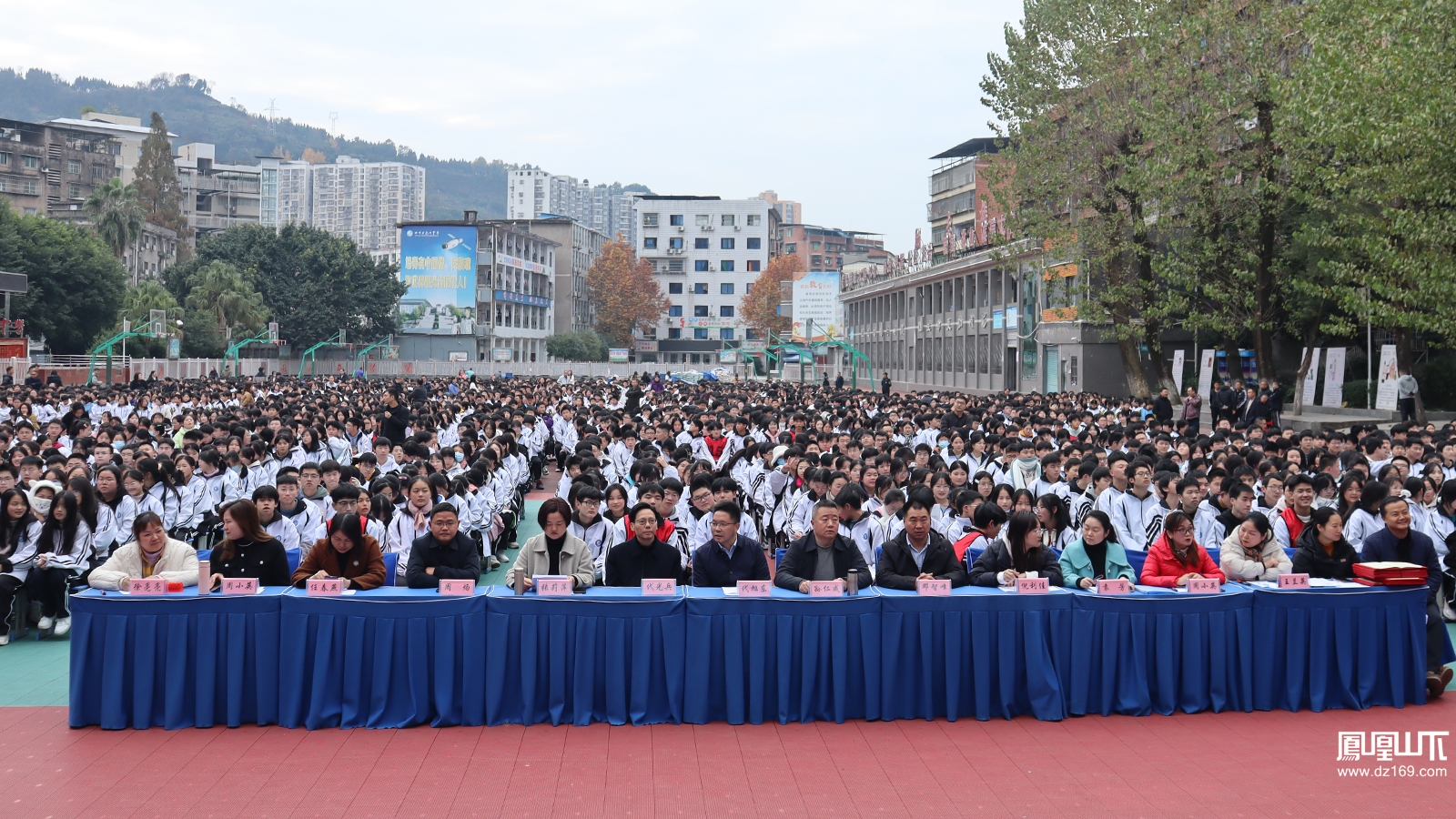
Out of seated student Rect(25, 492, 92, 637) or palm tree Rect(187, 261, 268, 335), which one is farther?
palm tree Rect(187, 261, 268, 335)

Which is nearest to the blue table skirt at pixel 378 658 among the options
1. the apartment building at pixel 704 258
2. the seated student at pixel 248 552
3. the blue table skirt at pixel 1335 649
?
the seated student at pixel 248 552

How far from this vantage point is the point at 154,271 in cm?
8731

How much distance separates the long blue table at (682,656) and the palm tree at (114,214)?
69.0 meters

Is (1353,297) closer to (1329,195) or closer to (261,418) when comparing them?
(1329,195)

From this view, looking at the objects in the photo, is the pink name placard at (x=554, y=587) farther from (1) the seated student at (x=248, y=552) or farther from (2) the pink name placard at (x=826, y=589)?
(1) the seated student at (x=248, y=552)

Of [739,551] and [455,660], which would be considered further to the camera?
[739,551]

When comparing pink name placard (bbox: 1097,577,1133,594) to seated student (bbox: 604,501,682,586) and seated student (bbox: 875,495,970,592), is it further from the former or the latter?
seated student (bbox: 604,501,682,586)

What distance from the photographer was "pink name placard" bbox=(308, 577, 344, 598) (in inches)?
263

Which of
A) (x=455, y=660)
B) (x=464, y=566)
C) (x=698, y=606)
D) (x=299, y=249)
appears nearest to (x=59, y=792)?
(x=455, y=660)

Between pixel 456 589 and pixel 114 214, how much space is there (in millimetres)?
70000

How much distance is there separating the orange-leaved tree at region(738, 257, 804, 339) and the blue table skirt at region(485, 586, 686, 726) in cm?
8771

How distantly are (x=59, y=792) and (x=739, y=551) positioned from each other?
392cm

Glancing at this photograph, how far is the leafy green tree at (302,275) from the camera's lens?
69625 mm

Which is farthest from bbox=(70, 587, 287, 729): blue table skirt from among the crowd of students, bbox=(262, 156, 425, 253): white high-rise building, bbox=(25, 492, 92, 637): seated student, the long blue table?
bbox=(262, 156, 425, 253): white high-rise building
